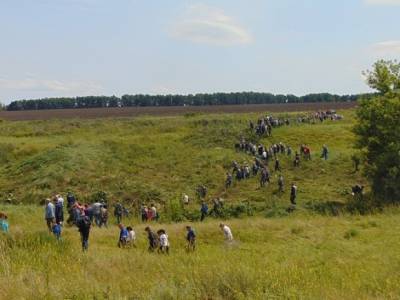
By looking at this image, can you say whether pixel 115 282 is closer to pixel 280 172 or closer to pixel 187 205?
pixel 187 205

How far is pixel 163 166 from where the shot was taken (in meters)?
48.1

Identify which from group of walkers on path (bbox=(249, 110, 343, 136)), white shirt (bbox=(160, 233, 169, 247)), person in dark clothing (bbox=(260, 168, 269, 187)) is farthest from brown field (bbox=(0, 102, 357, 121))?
white shirt (bbox=(160, 233, 169, 247))

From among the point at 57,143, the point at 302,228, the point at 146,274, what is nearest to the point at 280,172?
the point at 302,228

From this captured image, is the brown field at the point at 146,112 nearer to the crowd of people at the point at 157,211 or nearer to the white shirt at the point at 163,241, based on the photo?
the crowd of people at the point at 157,211

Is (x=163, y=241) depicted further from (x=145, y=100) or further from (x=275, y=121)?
(x=145, y=100)

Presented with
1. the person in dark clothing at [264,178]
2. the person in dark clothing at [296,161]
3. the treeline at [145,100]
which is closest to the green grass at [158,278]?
the person in dark clothing at [264,178]

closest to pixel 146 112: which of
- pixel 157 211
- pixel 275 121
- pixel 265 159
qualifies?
pixel 275 121

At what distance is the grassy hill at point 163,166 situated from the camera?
128ft

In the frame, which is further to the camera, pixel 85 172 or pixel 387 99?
pixel 85 172

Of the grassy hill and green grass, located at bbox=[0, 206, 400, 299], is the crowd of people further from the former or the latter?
green grass, located at bbox=[0, 206, 400, 299]

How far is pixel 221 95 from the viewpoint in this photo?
569 feet

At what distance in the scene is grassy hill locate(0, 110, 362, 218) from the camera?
3916 centimetres

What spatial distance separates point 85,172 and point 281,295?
39.6 m

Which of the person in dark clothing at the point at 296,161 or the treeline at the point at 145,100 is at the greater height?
the treeline at the point at 145,100
